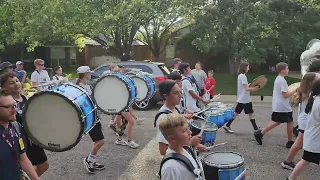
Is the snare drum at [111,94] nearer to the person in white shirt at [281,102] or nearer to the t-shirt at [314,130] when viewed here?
the person in white shirt at [281,102]

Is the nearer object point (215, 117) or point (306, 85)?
point (306, 85)

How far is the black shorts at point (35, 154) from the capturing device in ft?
13.4

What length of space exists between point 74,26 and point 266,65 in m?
14.0

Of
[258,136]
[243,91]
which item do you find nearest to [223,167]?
[258,136]

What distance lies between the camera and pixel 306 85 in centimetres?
507

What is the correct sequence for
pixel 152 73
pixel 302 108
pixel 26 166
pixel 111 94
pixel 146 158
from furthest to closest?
pixel 152 73, pixel 146 158, pixel 111 94, pixel 302 108, pixel 26 166

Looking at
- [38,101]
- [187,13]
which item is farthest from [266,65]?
[38,101]

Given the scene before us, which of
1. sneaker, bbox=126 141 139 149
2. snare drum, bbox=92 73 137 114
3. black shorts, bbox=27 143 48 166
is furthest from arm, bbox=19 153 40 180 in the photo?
sneaker, bbox=126 141 139 149

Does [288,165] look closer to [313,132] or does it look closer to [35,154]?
[313,132]

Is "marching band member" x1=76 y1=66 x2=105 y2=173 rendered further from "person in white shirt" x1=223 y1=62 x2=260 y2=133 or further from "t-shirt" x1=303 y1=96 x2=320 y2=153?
"person in white shirt" x1=223 y1=62 x2=260 y2=133

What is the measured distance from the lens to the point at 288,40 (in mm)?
14906

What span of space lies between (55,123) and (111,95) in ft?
6.58

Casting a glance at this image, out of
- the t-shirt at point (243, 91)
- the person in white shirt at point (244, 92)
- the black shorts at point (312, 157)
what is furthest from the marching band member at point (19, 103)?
the t-shirt at point (243, 91)

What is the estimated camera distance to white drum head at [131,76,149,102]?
7414 mm
